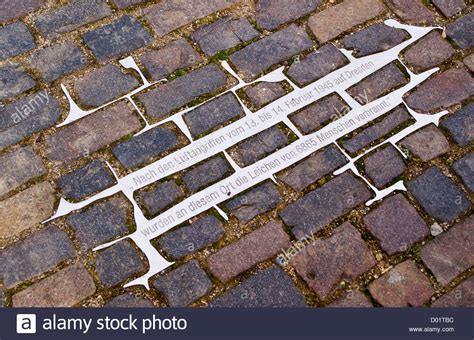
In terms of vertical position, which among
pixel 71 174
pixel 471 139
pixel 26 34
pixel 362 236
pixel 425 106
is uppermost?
pixel 26 34

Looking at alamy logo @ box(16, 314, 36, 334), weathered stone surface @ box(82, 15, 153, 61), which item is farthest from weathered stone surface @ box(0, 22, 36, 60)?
alamy logo @ box(16, 314, 36, 334)

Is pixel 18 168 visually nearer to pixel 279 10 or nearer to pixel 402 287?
pixel 279 10

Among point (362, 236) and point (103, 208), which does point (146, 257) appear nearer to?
point (103, 208)

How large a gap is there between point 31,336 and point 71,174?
87cm

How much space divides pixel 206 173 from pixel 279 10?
1289 millimetres

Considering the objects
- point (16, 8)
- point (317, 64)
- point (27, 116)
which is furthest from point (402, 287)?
point (16, 8)

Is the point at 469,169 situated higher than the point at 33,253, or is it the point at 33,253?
the point at 33,253

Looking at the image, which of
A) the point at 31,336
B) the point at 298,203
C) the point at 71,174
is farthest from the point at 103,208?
the point at 298,203

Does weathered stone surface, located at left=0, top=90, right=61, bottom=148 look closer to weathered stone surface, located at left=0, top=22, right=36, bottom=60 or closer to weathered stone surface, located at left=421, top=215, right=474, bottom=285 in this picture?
weathered stone surface, located at left=0, top=22, right=36, bottom=60

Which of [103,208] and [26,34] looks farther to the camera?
[26,34]

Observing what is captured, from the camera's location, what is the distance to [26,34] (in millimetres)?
3850

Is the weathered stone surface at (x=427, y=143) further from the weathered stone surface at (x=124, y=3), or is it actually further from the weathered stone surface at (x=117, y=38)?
the weathered stone surface at (x=124, y=3)

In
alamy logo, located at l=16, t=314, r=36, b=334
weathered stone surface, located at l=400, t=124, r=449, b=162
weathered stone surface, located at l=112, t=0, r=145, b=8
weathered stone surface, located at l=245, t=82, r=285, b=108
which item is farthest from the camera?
weathered stone surface, located at l=112, t=0, r=145, b=8

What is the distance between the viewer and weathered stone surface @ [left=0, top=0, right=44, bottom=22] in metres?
3.91
